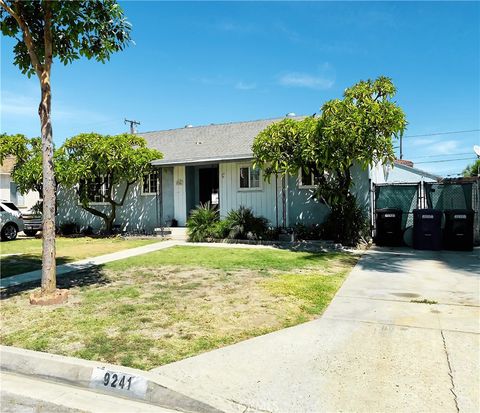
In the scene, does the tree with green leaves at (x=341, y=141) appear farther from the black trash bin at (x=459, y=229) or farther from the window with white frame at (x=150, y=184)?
the window with white frame at (x=150, y=184)

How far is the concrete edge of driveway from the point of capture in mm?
3230

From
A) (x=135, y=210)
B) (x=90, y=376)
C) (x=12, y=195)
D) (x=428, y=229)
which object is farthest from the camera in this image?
(x=12, y=195)

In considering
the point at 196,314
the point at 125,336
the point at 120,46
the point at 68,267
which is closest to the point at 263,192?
the point at 68,267

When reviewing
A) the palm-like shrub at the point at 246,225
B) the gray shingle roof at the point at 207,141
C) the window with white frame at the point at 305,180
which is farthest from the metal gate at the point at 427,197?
the gray shingle roof at the point at 207,141

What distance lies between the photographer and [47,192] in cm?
613

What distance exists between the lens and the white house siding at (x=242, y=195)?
14.9 metres

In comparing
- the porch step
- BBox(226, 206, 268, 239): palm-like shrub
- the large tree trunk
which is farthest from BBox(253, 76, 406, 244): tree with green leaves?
the large tree trunk

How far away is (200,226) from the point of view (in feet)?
46.5

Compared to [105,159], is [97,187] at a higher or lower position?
lower

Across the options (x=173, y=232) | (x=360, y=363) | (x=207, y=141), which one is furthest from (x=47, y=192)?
(x=207, y=141)

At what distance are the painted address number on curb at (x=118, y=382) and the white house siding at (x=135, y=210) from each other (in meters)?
12.6

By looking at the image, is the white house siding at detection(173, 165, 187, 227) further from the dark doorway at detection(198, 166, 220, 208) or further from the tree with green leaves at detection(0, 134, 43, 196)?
A: the tree with green leaves at detection(0, 134, 43, 196)

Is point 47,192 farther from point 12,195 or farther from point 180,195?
point 12,195

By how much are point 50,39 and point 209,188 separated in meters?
11.7
